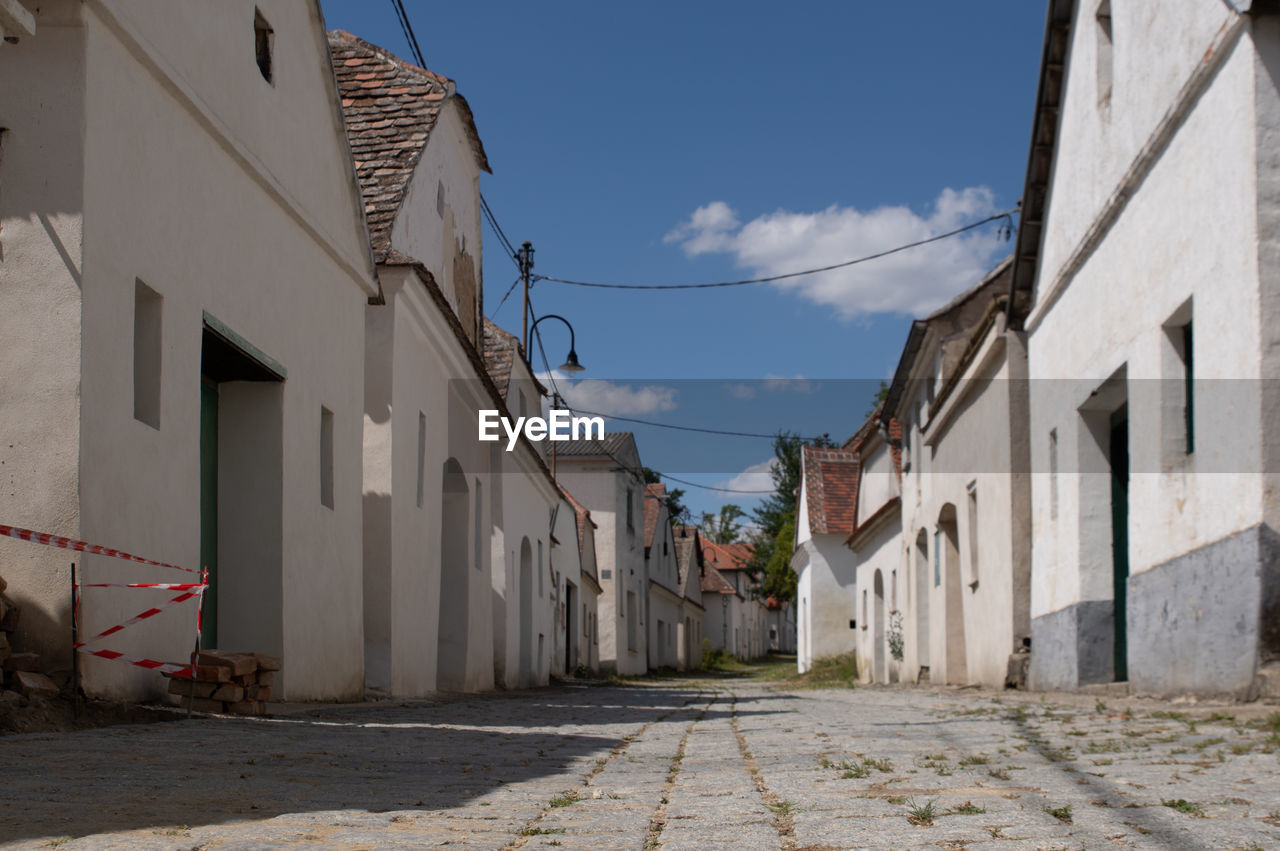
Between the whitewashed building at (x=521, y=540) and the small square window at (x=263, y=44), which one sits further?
the whitewashed building at (x=521, y=540)

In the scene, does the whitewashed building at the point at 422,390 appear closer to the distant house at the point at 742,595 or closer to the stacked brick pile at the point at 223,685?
the stacked brick pile at the point at 223,685

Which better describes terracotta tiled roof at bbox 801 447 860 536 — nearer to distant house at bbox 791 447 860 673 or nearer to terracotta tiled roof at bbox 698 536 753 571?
distant house at bbox 791 447 860 673

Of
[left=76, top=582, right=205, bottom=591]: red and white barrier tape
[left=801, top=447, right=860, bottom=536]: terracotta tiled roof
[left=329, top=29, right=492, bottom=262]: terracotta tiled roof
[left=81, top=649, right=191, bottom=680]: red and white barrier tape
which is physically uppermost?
[left=329, top=29, right=492, bottom=262]: terracotta tiled roof

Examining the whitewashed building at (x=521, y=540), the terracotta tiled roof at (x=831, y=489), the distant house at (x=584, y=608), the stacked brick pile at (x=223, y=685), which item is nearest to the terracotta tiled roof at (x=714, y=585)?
the terracotta tiled roof at (x=831, y=489)

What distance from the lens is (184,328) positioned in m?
8.90

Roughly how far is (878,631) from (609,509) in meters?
12.4

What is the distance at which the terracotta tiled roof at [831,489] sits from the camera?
1510 inches

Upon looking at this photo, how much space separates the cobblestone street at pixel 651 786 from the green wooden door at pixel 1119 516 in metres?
4.36

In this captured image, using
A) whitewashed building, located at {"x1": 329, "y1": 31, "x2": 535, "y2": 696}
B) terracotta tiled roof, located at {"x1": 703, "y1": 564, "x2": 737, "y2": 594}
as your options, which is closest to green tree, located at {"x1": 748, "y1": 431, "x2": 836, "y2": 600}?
terracotta tiled roof, located at {"x1": 703, "y1": 564, "x2": 737, "y2": 594}

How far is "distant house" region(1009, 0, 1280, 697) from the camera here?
8.45 m

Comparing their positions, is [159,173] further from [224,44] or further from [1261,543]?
[1261,543]

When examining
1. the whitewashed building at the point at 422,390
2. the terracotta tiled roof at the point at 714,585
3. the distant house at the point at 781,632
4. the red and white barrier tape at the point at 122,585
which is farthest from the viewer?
the distant house at the point at 781,632

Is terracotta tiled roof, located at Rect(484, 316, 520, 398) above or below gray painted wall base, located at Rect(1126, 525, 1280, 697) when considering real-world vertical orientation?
above

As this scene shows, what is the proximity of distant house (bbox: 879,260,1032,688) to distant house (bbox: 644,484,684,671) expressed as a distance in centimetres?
2375
